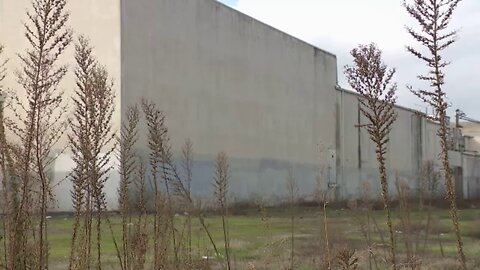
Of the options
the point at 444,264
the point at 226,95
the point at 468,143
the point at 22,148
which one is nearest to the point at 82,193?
the point at 22,148

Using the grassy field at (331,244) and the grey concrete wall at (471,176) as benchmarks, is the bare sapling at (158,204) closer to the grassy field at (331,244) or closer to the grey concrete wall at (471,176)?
the grassy field at (331,244)

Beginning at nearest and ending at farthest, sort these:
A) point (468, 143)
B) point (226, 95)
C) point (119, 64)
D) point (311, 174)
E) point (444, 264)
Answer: point (444, 264) < point (119, 64) < point (226, 95) < point (311, 174) < point (468, 143)

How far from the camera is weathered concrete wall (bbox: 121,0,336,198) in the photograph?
1104 inches

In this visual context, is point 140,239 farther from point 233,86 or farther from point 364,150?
point 364,150

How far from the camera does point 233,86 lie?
3341 cm

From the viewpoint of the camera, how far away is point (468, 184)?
6166cm

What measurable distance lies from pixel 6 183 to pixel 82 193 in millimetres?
476

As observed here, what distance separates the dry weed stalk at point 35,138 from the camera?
3816 mm

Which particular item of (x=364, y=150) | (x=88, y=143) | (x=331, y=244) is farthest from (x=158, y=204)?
(x=364, y=150)

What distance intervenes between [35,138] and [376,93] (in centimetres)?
199

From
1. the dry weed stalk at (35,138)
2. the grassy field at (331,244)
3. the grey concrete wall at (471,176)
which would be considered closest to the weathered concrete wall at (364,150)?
the grey concrete wall at (471,176)

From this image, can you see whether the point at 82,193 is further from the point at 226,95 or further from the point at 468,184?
the point at 468,184

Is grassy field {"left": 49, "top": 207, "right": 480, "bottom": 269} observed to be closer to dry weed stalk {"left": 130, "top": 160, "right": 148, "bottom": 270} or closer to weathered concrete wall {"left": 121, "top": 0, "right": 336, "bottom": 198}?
dry weed stalk {"left": 130, "top": 160, "right": 148, "bottom": 270}

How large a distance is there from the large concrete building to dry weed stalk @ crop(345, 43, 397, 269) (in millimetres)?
17692
